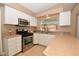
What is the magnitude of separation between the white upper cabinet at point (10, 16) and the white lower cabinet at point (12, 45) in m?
0.48

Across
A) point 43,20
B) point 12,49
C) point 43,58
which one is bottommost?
point 12,49

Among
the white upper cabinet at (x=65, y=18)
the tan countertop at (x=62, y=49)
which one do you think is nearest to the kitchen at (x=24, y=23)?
the white upper cabinet at (x=65, y=18)

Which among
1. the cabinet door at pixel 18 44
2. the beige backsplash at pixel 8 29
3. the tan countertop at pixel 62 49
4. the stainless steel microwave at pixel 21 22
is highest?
the stainless steel microwave at pixel 21 22

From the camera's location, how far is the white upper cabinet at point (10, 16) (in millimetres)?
2388

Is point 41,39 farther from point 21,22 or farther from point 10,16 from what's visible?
point 10,16

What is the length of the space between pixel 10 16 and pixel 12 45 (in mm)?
806

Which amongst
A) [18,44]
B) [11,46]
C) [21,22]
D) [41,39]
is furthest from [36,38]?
[11,46]

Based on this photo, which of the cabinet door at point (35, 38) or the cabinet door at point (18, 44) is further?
the cabinet door at point (35, 38)

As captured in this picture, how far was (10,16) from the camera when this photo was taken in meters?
2.52

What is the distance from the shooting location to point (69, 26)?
2.48 m

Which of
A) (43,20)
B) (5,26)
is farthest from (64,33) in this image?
(5,26)

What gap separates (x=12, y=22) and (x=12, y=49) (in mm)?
767

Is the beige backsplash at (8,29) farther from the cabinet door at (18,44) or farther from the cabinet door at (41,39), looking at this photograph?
the cabinet door at (41,39)

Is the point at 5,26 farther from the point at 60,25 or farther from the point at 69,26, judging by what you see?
the point at 69,26
